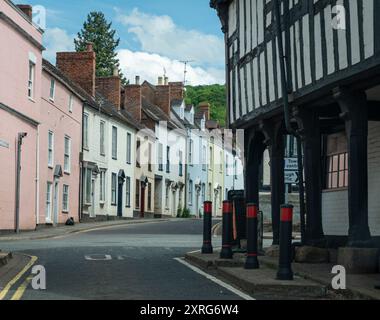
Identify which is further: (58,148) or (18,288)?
(58,148)

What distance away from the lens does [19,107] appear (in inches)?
1097

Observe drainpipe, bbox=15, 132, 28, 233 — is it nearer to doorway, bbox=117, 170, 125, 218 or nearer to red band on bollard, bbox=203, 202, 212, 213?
red band on bollard, bbox=203, 202, 212, 213

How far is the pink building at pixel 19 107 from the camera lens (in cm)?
2627

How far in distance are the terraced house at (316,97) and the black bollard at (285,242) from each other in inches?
59.1

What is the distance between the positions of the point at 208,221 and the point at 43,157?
1759 cm

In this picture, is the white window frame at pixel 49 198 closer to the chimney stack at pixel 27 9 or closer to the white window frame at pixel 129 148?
the chimney stack at pixel 27 9

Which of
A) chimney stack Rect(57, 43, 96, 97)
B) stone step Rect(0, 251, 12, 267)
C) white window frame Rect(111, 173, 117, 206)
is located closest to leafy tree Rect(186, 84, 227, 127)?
white window frame Rect(111, 173, 117, 206)

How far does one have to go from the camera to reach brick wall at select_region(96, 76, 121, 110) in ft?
148

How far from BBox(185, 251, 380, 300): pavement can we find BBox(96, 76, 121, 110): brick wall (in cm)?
3301

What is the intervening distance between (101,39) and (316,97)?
257ft

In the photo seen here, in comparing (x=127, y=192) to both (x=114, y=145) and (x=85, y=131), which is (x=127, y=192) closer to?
Result: (x=114, y=145)

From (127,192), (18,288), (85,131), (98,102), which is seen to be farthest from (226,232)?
(127,192)
